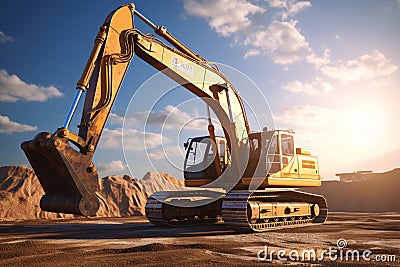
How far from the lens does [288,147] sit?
11.4 metres

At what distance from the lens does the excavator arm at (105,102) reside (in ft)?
21.4

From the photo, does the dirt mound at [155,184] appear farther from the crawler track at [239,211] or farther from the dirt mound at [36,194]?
the crawler track at [239,211]

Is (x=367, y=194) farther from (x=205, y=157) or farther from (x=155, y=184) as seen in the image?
(x=205, y=157)

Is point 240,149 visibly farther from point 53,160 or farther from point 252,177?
point 53,160

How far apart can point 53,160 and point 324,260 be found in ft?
17.0

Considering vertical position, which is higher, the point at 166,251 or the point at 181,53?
the point at 181,53

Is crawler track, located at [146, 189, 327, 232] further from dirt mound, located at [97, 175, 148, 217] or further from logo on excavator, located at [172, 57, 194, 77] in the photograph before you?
dirt mound, located at [97, 175, 148, 217]

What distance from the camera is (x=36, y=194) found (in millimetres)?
24734

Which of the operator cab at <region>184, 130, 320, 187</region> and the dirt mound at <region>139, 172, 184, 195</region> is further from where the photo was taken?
the dirt mound at <region>139, 172, 184, 195</region>

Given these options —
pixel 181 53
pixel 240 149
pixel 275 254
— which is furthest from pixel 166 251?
pixel 181 53

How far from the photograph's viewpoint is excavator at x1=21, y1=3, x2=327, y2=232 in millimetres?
6676

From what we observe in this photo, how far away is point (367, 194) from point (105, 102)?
35.0 meters

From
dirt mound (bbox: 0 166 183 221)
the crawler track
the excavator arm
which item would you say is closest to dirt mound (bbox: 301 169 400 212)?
dirt mound (bbox: 0 166 183 221)

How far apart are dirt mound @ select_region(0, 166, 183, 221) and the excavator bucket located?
10.0 meters
